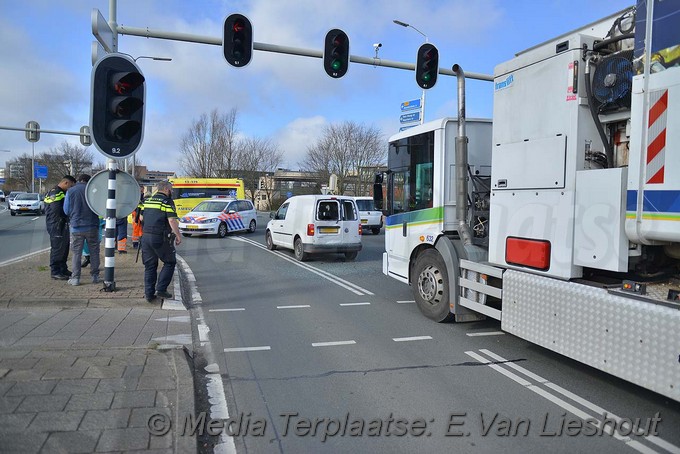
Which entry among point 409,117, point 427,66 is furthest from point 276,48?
point 409,117

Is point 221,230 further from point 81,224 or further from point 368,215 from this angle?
point 81,224

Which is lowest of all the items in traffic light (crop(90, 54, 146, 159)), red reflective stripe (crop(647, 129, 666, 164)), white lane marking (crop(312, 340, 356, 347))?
white lane marking (crop(312, 340, 356, 347))

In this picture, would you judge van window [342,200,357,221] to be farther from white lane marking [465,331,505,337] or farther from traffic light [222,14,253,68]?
white lane marking [465,331,505,337]

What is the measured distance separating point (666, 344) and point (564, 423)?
0.99 m

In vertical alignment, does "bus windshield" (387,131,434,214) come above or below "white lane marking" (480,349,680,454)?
above

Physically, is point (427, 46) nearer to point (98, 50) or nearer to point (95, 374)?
point (98, 50)

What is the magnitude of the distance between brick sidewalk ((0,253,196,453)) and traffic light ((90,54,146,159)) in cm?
234

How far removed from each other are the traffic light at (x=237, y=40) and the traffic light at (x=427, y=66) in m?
3.99

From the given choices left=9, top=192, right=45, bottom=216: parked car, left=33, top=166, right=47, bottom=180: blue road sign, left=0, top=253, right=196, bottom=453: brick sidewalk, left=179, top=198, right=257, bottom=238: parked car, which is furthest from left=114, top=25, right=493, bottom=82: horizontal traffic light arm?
left=33, top=166, right=47, bottom=180: blue road sign

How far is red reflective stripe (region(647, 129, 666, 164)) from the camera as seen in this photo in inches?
149

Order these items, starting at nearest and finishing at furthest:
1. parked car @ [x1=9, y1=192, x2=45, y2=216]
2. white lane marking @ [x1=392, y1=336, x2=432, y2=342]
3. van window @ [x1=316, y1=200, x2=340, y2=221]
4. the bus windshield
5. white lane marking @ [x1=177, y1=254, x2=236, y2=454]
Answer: white lane marking @ [x1=177, y1=254, x2=236, y2=454] < white lane marking @ [x1=392, y1=336, x2=432, y2=342] < the bus windshield < van window @ [x1=316, y1=200, x2=340, y2=221] < parked car @ [x1=9, y1=192, x2=45, y2=216]

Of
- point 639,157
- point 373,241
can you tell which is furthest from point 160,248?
point 373,241

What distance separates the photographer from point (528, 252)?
5.16 metres

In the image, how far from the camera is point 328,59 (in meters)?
11.0
